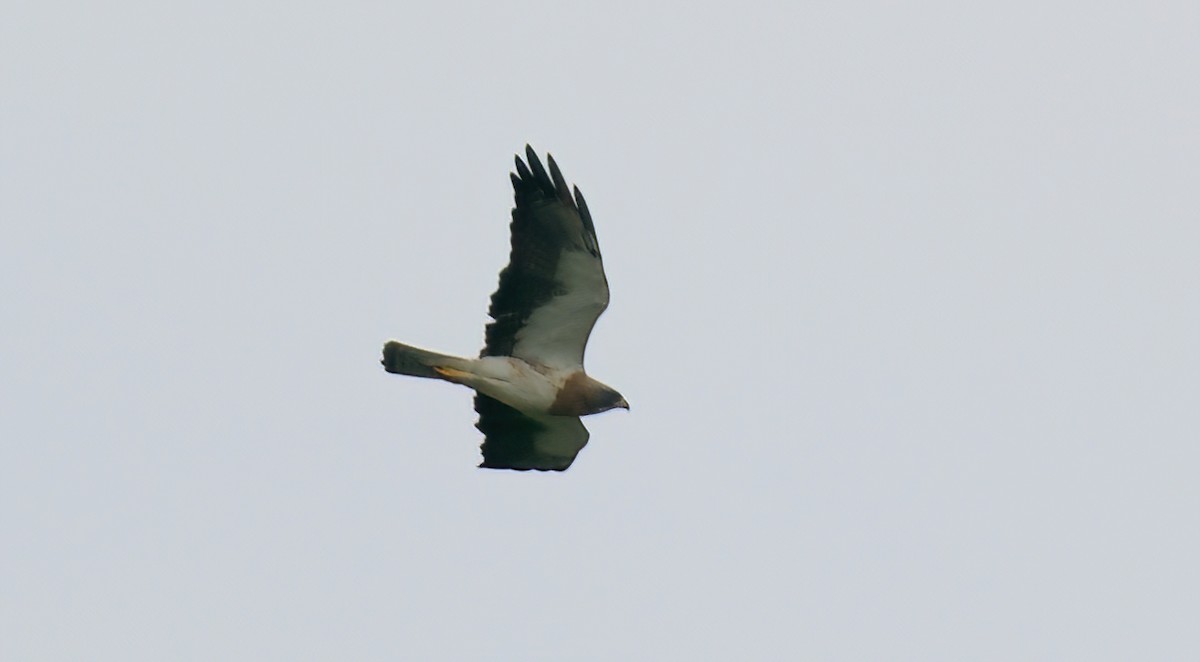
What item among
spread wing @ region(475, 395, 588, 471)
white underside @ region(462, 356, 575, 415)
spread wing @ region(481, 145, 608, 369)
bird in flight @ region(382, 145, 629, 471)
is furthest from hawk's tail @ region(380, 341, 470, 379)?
spread wing @ region(475, 395, 588, 471)

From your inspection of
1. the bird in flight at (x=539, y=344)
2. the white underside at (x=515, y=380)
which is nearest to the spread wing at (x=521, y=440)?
the bird in flight at (x=539, y=344)

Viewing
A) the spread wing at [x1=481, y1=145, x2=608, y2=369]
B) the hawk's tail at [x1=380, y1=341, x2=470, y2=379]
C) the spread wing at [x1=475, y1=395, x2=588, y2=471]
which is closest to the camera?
the spread wing at [x1=481, y1=145, x2=608, y2=369]

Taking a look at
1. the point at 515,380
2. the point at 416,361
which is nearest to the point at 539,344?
the point at 515,380

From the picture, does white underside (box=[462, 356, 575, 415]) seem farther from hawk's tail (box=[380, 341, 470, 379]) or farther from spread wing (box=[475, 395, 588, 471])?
spread wing (box=[475, 395, 588, 471])

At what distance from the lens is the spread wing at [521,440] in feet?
65.8

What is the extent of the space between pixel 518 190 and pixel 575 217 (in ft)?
1.86

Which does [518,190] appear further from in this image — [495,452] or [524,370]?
[495,452]

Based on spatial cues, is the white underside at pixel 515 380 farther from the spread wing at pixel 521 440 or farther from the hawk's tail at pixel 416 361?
the spread wing at pixel 521 440

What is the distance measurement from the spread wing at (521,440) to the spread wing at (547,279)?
0.96 metres

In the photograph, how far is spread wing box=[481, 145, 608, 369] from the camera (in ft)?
59.7

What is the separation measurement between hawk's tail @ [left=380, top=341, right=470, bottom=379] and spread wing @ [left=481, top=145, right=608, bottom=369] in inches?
14.4

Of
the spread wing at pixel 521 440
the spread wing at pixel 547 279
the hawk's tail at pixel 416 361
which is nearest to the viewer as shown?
the spread wing at pixel 547 279

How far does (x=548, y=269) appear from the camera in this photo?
1861cm

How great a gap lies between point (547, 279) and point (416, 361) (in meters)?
1.49
